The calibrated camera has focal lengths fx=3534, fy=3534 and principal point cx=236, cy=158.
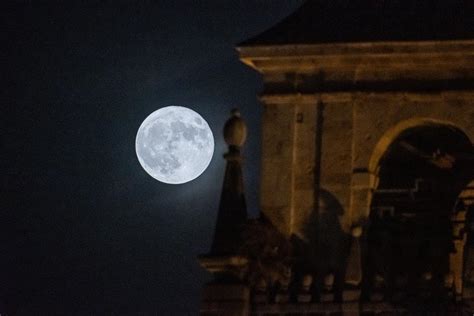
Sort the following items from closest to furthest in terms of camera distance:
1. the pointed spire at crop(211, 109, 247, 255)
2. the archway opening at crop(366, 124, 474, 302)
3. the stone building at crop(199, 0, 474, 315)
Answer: the stone building at crop(199, 0, 474, 315) < the pointed spire at crop(211, 109, 247, 255) < the archway opening at crop(366, 124, 474, 302)

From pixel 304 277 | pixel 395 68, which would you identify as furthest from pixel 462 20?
pixel 304 277

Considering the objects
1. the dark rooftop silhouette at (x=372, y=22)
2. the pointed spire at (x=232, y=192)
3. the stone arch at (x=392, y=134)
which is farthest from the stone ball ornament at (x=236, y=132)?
the stone arch at (x=392, y=134)

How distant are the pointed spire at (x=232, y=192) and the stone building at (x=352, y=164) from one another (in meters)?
0.01

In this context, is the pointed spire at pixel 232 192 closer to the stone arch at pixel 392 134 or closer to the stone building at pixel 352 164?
the stone building at pixel 352 164

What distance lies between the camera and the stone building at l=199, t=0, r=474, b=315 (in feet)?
165

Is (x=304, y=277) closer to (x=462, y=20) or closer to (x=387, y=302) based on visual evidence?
(x=387, y=302)

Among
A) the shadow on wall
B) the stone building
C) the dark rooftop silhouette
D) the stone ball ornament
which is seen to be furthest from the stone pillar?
the dark rooftop silhouette

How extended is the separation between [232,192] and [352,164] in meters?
1.79

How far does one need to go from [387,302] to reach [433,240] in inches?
67.6

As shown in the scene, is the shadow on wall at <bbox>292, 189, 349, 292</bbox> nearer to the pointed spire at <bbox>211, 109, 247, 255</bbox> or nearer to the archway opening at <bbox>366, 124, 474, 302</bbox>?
the archway opening at <bbox>366, 124, 474, 302</bbox>

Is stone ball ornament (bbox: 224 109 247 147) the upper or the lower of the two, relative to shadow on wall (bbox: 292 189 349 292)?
upper

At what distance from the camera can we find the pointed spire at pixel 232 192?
50.5 m

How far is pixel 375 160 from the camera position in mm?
51312

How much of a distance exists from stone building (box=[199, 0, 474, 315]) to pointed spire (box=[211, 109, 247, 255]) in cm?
1
